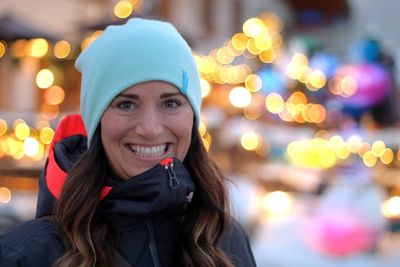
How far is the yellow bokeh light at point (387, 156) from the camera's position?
8.09 meters

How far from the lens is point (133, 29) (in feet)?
5.37

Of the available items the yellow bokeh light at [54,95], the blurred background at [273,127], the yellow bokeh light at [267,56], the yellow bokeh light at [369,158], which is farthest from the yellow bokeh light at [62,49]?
the yellow bokeh light at [369,158]

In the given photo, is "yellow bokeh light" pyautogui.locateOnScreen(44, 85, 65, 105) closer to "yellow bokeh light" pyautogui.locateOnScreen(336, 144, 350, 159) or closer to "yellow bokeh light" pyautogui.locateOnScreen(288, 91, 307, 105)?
"yellow bokeh light" pyautogui.locateOnScreen(288, 91, 307, 105)

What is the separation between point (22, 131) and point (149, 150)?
6.96 m

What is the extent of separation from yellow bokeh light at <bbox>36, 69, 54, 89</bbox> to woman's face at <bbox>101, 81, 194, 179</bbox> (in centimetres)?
1034

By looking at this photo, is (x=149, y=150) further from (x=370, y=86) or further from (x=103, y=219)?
(x=370, y=86)

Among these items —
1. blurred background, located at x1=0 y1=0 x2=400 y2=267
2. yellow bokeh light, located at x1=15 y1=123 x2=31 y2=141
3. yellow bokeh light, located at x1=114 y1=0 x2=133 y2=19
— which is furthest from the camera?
yellow bokeh light, located at x1=114 y1=0 x2=133 y2=19

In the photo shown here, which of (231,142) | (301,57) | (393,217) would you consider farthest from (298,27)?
(393,217)

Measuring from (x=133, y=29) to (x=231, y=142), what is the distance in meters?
6.79

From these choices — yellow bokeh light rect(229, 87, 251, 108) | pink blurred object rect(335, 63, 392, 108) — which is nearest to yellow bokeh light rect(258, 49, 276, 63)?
yellow bokeh light rect(229, 87, 251, 108)

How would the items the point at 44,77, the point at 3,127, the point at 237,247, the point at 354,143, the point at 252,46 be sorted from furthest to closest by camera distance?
the point at 252,46
the point at 44,77
the point at 3,127
the point at 354,143
the point at 237,247

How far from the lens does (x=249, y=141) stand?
8695mm

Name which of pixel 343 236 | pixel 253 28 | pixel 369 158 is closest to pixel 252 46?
pixel 253 28

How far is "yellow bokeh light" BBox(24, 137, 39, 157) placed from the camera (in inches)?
316
